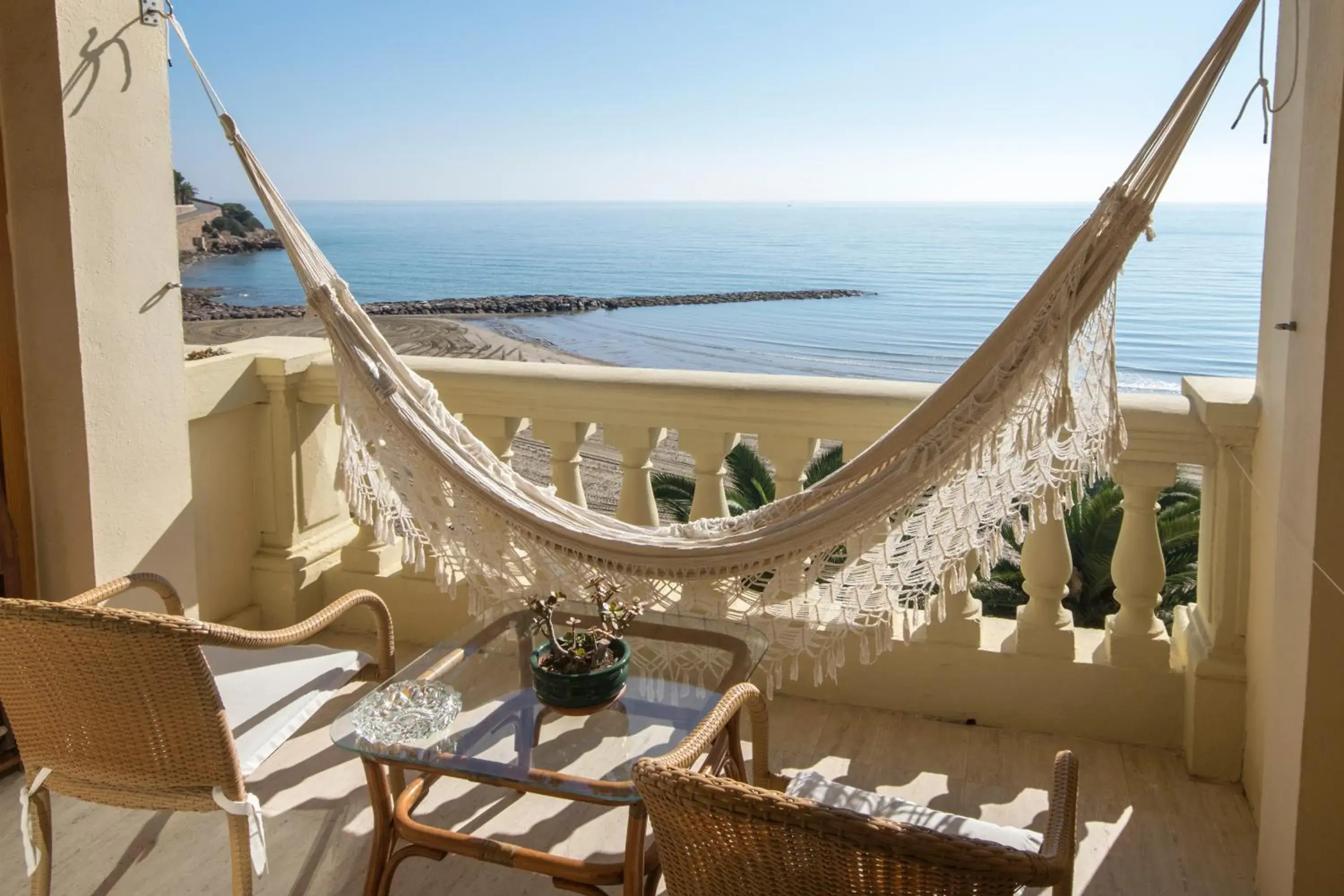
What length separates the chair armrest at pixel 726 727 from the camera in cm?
120

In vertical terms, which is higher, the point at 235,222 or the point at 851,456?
the point at 235,222

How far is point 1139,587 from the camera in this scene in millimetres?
2078

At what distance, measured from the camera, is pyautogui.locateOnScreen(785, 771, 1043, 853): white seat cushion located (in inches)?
49.3

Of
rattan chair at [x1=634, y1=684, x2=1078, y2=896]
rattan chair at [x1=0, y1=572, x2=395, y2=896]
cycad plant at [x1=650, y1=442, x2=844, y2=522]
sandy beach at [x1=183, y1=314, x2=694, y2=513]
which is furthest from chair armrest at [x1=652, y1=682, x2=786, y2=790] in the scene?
sandy beach at [x1=183, y1=314, x2=694, y2=513]

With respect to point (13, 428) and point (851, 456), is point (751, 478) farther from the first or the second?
point (13, 428)

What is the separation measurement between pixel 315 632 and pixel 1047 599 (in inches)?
53.2

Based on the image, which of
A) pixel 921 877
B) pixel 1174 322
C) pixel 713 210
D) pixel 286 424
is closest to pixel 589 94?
pixel 713 210

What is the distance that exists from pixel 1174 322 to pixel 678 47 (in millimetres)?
13183

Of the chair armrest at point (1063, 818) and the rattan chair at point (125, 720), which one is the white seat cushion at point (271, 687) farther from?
the chair armrest at point (1063, 818)

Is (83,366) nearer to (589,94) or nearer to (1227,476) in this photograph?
(1227,476)

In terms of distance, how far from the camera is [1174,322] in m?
13.6

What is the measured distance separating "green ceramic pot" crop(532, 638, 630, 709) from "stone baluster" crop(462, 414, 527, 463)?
0.95m

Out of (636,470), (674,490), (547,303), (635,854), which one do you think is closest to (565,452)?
(636,470)

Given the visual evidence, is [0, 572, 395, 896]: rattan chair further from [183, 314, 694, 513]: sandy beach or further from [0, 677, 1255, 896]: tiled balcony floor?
[183, 314, 694, 513]: sandy beach
